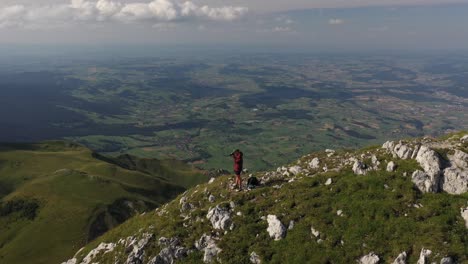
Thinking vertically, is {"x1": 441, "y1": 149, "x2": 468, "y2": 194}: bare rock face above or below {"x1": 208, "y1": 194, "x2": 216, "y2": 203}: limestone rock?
above

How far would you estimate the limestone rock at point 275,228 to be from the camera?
31516 millimetres

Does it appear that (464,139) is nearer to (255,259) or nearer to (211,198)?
(255,259)

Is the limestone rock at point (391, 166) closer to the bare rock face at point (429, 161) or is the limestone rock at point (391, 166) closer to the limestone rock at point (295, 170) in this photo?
the bare rock face at point (429, 161)

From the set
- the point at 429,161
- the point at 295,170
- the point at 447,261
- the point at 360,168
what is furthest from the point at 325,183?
the point at 447,261

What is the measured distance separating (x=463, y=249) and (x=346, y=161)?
18112 millimetres

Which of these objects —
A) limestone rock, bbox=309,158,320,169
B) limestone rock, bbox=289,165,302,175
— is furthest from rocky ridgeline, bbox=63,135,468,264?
limestone rock, bbox=309,158,320,169

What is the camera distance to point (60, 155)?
190m

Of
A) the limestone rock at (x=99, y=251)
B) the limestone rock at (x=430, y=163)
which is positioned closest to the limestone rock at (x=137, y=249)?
the limestone rock at (x=99, y=251)

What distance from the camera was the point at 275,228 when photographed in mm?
32125

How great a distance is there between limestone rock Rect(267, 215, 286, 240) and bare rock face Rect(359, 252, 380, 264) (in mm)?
7427

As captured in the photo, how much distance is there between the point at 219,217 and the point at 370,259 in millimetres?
15682

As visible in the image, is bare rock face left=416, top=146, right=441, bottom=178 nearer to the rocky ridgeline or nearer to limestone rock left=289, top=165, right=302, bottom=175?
the rocky ridgeline

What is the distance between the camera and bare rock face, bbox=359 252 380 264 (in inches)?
1045

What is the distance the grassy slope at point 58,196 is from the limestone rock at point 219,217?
66.4 m
